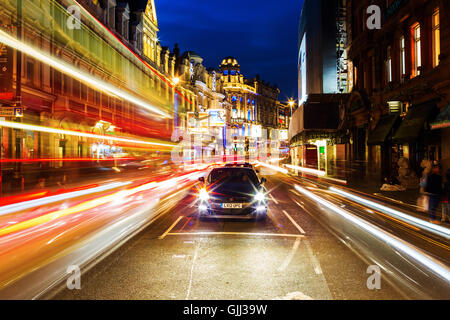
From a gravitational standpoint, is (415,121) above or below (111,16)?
below

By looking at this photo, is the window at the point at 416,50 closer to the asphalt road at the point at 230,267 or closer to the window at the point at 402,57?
the window at the point at 402,57

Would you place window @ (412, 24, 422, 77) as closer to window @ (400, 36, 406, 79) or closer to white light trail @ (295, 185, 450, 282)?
window @ (400, 36, 406, 79)

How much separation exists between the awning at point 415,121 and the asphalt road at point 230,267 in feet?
35.9

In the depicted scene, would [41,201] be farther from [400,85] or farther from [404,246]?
[400,85]

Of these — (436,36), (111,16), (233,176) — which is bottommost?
(233,176)

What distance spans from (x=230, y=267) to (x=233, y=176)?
5.22m

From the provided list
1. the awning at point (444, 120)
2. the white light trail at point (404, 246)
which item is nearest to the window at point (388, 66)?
the awning at point (444, 120)

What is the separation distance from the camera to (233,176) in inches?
444

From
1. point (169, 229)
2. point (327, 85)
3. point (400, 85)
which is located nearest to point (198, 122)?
point (327, 85)

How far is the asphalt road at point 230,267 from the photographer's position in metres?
5.02
